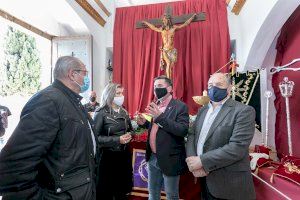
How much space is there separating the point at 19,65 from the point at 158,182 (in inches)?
105

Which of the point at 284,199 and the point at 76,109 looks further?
the point at 284,199

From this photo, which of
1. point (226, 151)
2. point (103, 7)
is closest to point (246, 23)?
point (103, 7)

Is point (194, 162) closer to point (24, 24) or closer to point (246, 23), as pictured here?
point (246, 23)

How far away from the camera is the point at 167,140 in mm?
1929

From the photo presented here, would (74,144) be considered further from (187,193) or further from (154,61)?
(154,61)

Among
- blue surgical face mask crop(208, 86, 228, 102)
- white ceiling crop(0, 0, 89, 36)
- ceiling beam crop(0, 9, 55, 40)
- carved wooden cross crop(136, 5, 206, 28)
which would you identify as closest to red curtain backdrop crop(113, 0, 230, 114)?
carved wooden cross crop(136, 5, 206, 28)

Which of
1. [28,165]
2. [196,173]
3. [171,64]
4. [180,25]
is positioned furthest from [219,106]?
[180,25]

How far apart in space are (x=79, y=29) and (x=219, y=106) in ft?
11.0

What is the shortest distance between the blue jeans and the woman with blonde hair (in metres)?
0.24

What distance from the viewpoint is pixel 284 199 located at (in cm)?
173

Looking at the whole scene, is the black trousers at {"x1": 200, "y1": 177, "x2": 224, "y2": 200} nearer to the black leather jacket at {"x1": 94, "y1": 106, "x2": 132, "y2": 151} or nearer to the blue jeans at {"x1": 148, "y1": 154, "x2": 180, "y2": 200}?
the blue jeans at {"x1": 148, "y1": 154, "x2": 180, "y2": 200}

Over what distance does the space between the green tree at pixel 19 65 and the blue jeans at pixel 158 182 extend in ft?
7.62

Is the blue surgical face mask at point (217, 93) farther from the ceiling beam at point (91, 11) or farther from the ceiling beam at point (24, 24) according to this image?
the ceiling beam at point (91, 11)

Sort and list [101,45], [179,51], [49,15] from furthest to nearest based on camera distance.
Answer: [101,45]
[179,51]
[49,15]
